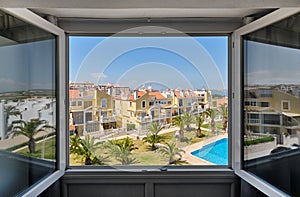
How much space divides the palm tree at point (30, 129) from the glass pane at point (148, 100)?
573 mm

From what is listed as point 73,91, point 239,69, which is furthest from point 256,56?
point 73,91

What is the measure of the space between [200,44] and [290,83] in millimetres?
1102

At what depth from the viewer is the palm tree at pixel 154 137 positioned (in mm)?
3018

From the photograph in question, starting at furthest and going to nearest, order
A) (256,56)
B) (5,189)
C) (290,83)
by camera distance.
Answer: (256,56), (290,83), (5,189)

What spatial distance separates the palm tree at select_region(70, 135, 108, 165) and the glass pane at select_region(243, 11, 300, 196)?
1.46 m

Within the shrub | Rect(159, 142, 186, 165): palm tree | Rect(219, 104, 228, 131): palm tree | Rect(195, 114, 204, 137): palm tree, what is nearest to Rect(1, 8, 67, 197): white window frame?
the shrub

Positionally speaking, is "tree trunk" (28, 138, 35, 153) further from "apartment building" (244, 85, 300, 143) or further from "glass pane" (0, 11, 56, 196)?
"apartment building" (244, 85, 300, 143)

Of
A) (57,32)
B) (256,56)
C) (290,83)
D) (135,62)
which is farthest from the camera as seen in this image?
(135,62)

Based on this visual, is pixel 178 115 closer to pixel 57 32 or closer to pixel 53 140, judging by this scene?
pixel 53 140

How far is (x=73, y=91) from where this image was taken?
9.85 feet

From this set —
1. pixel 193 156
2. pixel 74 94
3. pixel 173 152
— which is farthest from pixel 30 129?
pixel 193 156

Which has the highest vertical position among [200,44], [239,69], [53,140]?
[200,44]

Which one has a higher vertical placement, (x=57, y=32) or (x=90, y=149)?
(x=57, y=32)

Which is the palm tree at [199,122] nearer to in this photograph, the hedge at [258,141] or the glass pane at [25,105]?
the hedge at [258,141]
